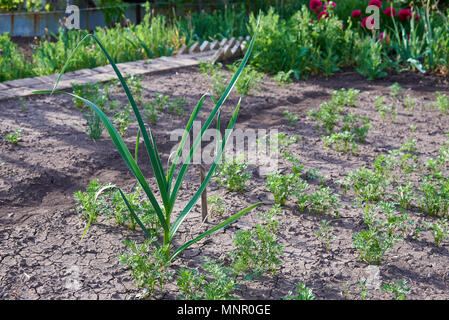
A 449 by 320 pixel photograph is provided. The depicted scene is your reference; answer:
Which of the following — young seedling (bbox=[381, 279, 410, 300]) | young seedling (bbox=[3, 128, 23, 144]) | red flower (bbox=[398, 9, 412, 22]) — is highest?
red flower (bbox=[398, 9, 412, 22])

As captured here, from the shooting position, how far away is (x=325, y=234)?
2.79 m

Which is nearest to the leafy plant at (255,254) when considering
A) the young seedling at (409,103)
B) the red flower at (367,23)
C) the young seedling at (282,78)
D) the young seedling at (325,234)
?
the young seedling at (325,234)

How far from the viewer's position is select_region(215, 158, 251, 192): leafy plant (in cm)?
317

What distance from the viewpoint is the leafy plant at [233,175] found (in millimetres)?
3171

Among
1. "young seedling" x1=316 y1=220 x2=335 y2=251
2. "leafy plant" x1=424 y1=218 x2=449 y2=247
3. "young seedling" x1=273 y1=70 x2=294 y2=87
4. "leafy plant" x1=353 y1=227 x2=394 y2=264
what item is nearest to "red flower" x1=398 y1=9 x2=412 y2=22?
"young seedling" x1=273 y1=70 x2=294 y2=87

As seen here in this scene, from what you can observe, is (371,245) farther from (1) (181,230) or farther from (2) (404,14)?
(2) (404,14)

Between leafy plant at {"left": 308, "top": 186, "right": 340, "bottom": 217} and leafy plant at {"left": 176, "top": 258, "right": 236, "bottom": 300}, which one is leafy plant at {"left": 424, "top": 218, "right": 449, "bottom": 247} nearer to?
leafy plant at {"left": 308, "top": 186, "right": 340, "bottom": 217}

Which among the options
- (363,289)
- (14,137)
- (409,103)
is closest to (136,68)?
(14,137)

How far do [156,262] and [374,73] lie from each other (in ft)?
13.3

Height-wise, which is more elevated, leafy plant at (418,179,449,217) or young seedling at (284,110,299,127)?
young seedling at (284,110,299,127)

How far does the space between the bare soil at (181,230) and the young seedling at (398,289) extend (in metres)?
0.07

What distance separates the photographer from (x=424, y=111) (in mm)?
4781

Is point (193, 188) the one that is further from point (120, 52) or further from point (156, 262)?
point (120, 52)

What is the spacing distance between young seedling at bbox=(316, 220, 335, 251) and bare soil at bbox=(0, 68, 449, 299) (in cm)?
Result: 4
